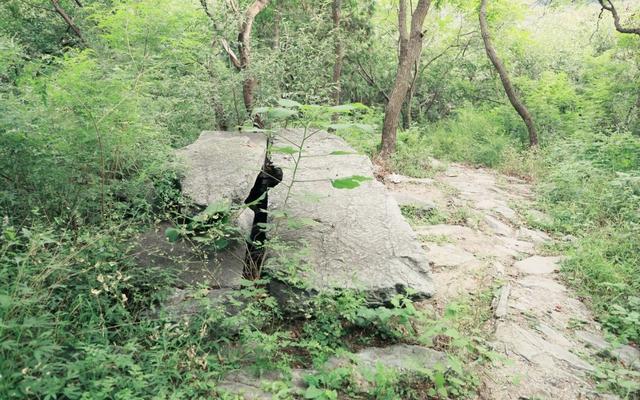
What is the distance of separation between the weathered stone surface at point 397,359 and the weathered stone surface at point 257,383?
9.1 inches

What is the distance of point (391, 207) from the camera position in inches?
173

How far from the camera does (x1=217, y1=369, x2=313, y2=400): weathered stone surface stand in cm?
256

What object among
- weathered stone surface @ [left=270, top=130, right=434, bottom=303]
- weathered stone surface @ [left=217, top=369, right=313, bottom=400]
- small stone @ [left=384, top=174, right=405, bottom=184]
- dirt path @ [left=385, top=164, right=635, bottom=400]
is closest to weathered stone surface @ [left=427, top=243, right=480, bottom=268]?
dirt path @ [left=385, top=164, right=635, bottom=400]

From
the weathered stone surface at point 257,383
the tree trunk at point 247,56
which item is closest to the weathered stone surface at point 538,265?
the weathered stone surface at point 257,383

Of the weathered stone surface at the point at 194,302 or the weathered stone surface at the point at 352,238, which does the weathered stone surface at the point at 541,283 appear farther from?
the weathered stone surface at the point at 194,302

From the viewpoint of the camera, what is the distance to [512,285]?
4422 millimetres

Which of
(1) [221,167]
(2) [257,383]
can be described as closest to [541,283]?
(2) [257,383]

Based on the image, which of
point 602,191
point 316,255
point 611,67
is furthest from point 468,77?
point 316,255

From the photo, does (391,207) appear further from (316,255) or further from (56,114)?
(56,114)

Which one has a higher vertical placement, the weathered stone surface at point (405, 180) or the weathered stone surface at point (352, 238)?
the weathered stone surface at point (352, 238)

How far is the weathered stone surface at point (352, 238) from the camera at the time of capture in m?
3.41

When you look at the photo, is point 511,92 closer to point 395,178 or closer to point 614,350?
point 395,178

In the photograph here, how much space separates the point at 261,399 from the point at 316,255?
1.37 m

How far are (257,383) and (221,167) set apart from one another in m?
2.20
